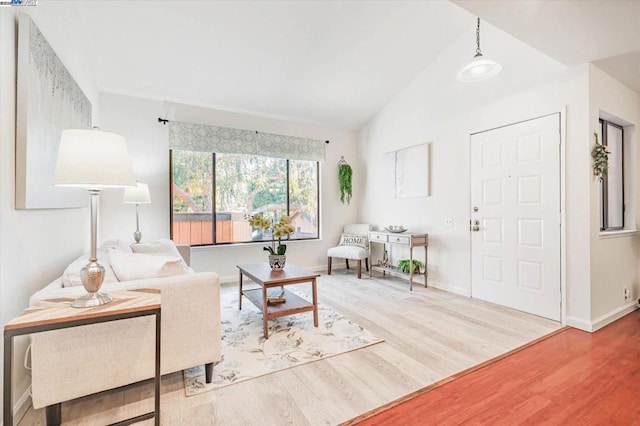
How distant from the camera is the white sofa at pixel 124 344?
1.55 metres

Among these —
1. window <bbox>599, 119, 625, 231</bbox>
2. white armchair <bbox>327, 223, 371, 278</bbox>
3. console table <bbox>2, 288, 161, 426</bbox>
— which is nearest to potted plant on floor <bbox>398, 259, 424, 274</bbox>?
white armchair <bbox>327, 223, 371, 278</bbox>

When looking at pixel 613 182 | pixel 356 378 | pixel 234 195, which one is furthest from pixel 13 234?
pixel 613 182

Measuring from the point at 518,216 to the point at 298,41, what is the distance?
11.2 ft

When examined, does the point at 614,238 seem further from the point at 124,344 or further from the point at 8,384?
the point at 8,384

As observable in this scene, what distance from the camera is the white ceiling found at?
240cm

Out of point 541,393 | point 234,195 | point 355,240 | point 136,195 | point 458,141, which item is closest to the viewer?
point 541,393

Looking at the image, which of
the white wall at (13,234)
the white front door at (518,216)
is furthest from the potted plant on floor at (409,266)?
the white wall at (13,234)

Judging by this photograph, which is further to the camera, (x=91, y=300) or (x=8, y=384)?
(x=91, y=300)

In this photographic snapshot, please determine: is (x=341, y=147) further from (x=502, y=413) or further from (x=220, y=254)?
(x=502, y=413)

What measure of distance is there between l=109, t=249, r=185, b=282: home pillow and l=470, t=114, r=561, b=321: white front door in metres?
3.54

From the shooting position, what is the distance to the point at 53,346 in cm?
155

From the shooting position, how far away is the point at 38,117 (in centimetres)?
196

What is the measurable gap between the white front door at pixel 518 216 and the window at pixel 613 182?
2.55 ft

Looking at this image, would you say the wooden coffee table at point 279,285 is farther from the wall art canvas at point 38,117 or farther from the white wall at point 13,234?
the wall art canvas at point 38,117
